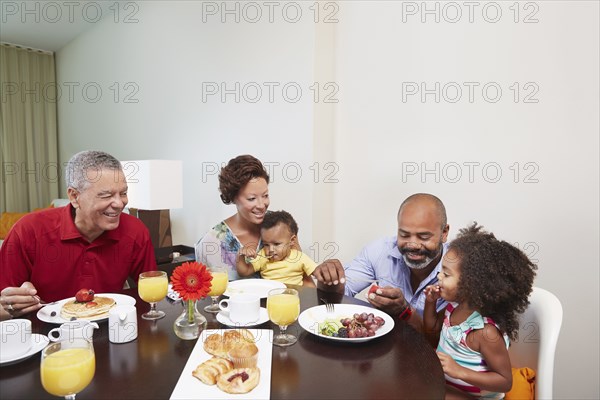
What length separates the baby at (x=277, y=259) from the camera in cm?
200

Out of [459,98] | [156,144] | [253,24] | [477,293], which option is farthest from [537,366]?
[156,144]

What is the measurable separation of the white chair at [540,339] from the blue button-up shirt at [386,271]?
1.30 ft

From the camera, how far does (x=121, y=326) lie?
111cm

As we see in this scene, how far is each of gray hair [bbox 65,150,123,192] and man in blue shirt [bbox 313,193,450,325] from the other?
98 centimetres

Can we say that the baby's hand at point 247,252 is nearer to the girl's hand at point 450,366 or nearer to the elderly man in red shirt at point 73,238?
the elderly man in red shirt at point 73,238

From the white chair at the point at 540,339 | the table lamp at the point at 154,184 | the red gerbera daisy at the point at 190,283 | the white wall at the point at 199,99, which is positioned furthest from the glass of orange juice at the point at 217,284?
the table lamp at the point at 154,184

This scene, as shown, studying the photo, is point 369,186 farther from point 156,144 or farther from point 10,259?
point 156,144

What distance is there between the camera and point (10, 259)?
162 cm

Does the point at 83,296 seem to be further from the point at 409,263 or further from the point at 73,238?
the point at 409,263

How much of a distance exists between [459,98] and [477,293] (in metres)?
1.20

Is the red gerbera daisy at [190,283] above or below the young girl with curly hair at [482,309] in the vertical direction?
above

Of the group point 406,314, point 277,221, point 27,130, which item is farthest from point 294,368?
point 27,130

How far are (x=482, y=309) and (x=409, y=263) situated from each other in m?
0.42

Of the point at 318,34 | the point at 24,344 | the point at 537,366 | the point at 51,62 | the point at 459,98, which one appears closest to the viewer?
the point at 24,344
